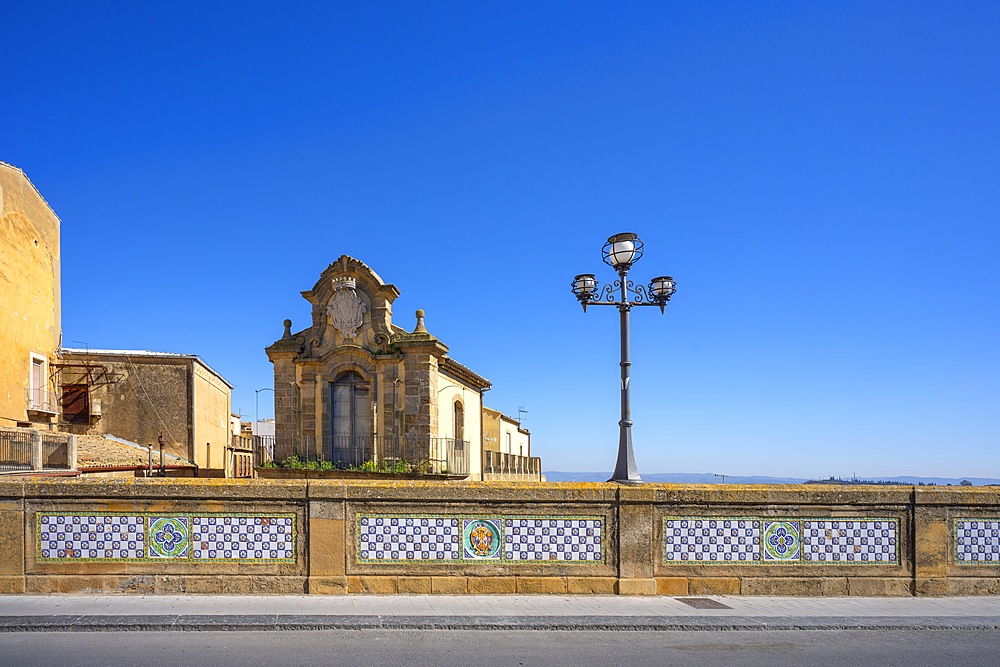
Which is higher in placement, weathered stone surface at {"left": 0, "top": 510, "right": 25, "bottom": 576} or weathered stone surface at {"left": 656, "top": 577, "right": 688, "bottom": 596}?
weathered stone surface at {"left": 0, "top": 510, "right": 25, "bottom": 576}

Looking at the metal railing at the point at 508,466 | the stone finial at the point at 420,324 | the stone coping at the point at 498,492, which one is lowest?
the metal railing at the point at 508,466

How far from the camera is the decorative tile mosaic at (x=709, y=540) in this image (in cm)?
902

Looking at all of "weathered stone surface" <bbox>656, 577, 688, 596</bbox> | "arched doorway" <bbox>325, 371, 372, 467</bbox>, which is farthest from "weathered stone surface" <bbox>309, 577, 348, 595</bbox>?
"arched doorway" <bbox>325, 371, 372, 467</bbox>

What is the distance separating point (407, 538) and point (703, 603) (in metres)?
3.60

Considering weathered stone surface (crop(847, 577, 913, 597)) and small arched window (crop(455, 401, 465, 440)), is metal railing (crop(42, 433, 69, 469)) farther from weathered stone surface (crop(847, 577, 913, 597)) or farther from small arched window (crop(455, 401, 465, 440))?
weathered stone surface (crop(847, 577, 913, 597))

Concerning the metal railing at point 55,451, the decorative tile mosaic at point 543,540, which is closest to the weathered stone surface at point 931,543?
the decorative tile mosaic at point 543,540

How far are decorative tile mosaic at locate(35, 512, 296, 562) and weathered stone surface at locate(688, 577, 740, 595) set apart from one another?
4.92 meters

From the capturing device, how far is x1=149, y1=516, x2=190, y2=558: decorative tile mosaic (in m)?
8.62

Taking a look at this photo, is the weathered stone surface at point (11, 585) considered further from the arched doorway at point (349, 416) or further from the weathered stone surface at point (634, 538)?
the arched doorway at point (349, 416)

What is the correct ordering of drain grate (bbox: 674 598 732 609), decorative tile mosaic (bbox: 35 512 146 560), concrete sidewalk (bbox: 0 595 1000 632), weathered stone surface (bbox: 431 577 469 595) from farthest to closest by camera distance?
1. weathered stone surface (bbox: 431 577 469 595)
2. decorative tile mosaic (bbox: 35 512 146 560)
3. drain grate (bbox: 674 598 732 609)
4. concrete sidewalk (bbox: 0 595 1000 632)

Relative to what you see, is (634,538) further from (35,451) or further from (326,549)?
(35,451)

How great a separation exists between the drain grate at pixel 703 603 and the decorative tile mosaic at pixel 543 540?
1.24 metres

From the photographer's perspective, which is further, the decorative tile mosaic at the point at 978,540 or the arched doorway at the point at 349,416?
the arched doorway at the point at 349,416

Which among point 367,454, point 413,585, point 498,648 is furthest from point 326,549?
point 367,454
